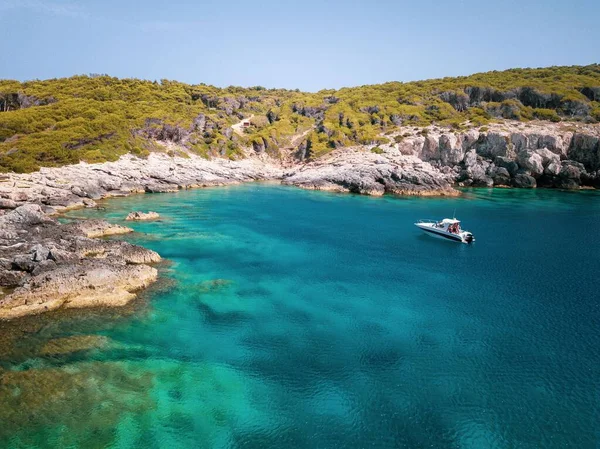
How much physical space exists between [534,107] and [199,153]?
319 feet

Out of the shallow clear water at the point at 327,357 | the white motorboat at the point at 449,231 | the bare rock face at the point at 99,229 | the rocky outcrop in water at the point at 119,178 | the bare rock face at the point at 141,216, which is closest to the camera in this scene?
the shallow clear water at the point at 327,357

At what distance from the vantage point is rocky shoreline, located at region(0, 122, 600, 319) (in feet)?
109

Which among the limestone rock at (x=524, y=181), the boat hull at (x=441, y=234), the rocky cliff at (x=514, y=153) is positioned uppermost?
the rocky cliff at (x=514, y=153)

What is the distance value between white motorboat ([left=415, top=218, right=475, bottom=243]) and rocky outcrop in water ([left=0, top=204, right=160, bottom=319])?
33736mm

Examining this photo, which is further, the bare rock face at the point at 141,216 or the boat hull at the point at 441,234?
the bare rock face at the point at 141,216

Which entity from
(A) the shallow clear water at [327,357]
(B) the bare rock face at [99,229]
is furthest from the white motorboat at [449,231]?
(B) the bare rock face at [99,229]

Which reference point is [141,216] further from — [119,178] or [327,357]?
[327,357]

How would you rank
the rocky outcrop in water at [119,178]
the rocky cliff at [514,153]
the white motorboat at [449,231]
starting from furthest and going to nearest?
the rocky cliff at [514,153]
the rocky outcrop in water at [119,178]
the white motorboat at [449,231]

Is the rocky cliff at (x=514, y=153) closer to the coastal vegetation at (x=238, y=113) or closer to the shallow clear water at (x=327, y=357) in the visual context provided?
the coastal vegetation at (x=238, y=113)

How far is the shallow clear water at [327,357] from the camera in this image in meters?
17.0

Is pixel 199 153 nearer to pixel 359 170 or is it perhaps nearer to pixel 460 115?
pixel 359 170

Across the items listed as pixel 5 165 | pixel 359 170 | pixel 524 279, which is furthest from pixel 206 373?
pixel 359 170

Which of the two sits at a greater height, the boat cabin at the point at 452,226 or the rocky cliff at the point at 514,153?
the rocky cliff at the point at 514,153

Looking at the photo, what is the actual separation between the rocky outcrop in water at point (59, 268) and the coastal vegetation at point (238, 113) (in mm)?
33645
